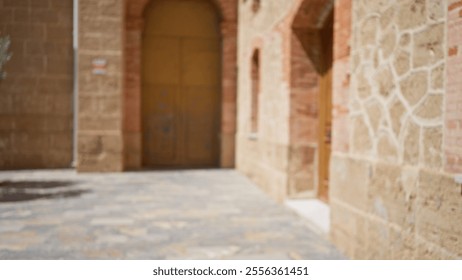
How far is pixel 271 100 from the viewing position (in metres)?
7.16

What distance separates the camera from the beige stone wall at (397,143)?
2.62 m

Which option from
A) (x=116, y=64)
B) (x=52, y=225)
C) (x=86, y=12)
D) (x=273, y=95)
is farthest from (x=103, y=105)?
(x=52, y=225)

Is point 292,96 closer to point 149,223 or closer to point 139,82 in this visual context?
point 149,223

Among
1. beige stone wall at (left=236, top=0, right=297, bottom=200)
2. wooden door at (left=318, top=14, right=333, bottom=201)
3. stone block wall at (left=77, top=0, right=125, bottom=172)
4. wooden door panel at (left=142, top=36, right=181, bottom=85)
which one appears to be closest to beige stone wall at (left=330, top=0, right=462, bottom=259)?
wooden door at (left=318, top=14, right=333, bottom=201)

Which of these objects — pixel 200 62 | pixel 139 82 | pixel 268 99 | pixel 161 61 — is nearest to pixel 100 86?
pixel 139 82

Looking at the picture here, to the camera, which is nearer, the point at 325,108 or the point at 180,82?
the point at 325,108

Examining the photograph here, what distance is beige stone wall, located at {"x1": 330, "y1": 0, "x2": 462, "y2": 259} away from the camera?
2621 mm

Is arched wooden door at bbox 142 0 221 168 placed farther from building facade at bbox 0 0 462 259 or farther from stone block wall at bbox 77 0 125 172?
stone block wall at bbox 77 0 125 172

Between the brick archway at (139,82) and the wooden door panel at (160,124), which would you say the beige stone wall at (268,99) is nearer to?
the brick archway at (139,82)

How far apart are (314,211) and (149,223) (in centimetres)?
187

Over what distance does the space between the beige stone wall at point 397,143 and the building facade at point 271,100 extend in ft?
0.04

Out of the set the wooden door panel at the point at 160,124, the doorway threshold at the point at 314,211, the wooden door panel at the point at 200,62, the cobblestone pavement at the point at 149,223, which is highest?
the wooden door panel at the point at 200,62

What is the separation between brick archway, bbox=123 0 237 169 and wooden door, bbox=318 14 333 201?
17.4 ft

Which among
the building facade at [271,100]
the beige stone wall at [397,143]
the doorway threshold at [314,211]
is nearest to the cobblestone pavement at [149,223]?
the doorway threshold at [314,211]
